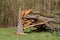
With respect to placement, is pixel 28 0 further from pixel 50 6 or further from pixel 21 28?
pixel 21 28

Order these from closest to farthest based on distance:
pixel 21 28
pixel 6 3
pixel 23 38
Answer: pixel 23 38 → pixel 21 28 → pixel 6 3

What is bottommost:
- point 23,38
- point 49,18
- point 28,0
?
point 23,38

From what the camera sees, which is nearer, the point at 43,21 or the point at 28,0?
the point at 43,21

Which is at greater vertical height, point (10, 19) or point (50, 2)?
point (50, 2)

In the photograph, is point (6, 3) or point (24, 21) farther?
point (6, 3)

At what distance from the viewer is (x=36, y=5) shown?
8.65 m

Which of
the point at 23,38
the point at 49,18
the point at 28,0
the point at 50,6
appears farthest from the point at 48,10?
the point at 23,38

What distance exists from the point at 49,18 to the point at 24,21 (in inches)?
30.1

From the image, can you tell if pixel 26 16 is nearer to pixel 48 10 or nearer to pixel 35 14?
pixel 35 14

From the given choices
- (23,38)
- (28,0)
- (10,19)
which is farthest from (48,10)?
(23,38)

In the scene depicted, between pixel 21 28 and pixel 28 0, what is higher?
pixel 28 0

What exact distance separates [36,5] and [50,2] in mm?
572

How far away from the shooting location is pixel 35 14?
6.71m

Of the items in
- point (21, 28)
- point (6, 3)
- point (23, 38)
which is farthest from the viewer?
point (6, 3)
